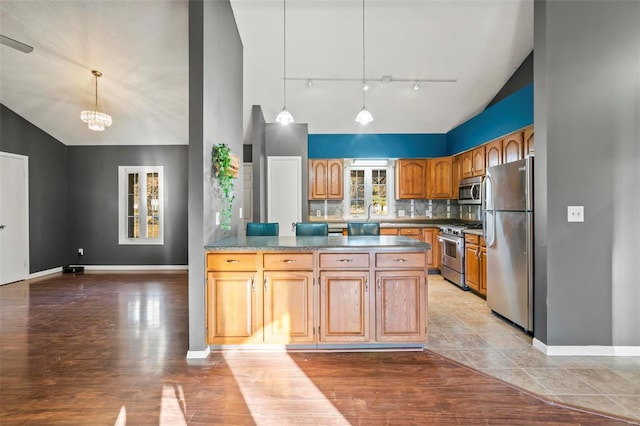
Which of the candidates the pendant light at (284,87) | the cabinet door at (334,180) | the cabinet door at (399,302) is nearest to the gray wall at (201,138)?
the pendant light at (284,87)

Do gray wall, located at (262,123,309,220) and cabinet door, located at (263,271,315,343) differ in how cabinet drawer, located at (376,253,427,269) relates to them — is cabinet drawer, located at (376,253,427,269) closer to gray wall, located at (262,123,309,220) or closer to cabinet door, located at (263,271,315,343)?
cabinet door, located at (263,271,315,343)

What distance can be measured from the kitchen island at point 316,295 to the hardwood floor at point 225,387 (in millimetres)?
178

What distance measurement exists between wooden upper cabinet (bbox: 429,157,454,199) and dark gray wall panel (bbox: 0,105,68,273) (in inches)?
293

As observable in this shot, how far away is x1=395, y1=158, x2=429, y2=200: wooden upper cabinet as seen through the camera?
6285mm

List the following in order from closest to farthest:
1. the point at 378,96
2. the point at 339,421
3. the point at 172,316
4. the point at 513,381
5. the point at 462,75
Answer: the point at 339,421 < the point at 513,381 < the point at 172,316 < the point at 462,75 < the point at 378,96

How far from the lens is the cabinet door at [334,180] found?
20.7ft

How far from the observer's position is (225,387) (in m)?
2.27

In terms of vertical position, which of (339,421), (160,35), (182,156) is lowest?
(339,421)

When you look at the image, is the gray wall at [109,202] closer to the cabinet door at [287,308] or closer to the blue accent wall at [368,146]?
the blue accent wall at [368,146]

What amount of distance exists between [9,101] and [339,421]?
6.90 m

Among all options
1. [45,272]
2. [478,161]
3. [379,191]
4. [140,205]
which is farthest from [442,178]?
[45,272]

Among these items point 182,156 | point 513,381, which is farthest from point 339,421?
point 182,156

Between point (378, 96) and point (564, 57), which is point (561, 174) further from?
point (378, 96)

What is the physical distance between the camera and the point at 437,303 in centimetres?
420
